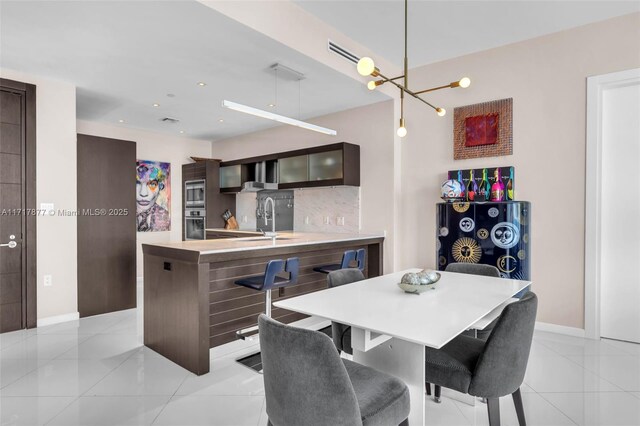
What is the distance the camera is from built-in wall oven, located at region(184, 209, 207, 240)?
6914 mm

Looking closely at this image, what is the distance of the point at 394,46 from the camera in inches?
163

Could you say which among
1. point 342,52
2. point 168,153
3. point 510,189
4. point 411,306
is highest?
point 342,52

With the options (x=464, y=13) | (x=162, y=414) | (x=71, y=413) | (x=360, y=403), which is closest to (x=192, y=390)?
(x=162, y=414)

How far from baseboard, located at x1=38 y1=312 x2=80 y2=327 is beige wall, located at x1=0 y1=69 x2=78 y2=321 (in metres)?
0.02

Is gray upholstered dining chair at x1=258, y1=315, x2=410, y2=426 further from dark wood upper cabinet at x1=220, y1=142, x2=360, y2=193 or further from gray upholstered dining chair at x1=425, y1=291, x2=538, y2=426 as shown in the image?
dark wood upper cabinet at x1=220, y1=142, x2=360, y2=193

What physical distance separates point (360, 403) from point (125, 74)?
4156 mm

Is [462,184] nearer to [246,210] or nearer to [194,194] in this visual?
[246,210]

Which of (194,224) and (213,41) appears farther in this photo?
(194,224)

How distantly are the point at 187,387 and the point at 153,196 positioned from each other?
5.06 metres

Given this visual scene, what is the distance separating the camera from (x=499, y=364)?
1705 mm

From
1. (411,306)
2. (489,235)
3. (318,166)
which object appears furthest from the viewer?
(318,166)

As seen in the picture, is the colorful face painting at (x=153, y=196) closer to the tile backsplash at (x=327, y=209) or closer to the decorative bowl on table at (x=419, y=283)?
the tile backsplash at (x=327, y=209)

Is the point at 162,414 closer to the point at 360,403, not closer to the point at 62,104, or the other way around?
the point at 360,403

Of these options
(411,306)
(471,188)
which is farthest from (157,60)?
(471,188)
